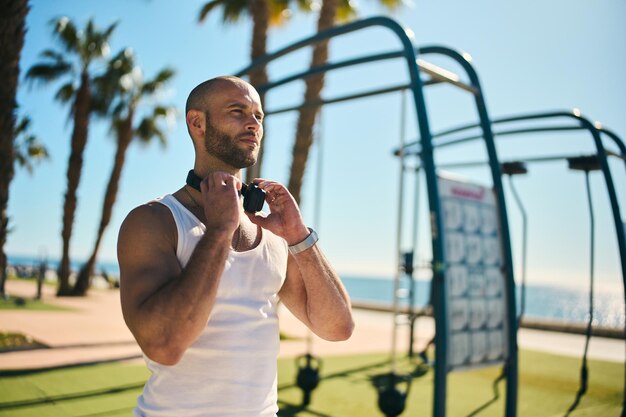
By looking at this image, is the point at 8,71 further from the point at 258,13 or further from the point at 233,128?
the point at 233,128

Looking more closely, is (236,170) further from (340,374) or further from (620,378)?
(620,378)

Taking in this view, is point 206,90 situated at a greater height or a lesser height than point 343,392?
greater

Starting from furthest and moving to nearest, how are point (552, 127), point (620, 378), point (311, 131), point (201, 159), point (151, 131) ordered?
point (151, 131) → point (311, 131) → point (620, 378) → point (552, 127) → point (201, 159)

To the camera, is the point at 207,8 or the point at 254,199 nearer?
the point at 254,199

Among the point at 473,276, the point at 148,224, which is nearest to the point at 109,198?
the point at 473,276

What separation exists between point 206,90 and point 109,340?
6.96m

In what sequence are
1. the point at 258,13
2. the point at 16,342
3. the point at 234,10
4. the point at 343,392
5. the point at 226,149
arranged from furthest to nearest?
the point at 234,10, the point at 258,13, the point at 16,342, the point at 343,392, the point at 226,149

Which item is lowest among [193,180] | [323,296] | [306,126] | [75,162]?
[323,296]

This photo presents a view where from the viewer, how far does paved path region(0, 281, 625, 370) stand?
20.8 feet

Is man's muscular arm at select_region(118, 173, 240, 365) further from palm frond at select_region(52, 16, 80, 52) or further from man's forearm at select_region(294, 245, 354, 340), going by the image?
palm frond at select_region(52, 16, 80, 52)

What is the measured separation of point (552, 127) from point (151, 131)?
15.1m

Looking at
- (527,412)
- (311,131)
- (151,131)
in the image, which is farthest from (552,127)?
(151,131)

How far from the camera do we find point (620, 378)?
6.89m

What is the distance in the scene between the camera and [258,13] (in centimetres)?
993
